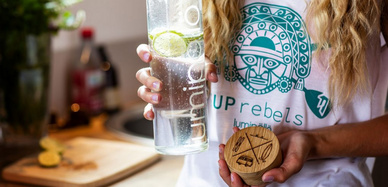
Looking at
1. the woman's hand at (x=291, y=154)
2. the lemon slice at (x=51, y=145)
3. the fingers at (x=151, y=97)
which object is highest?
the fingers at (x=151, y=97)

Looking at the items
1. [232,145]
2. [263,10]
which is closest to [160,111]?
[232,145]

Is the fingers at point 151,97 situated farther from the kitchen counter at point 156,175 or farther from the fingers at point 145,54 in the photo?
the kitchen counter at point 156,175

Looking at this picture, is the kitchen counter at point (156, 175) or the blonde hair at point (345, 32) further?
the kitchen counter at point (156, 175)

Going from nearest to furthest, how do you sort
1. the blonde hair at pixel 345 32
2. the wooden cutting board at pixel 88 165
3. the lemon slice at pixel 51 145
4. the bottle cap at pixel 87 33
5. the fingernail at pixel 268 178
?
the fingernail at pixel 268 178
the blonde hair at pixel 345 32
the wooden cutting board at pixel 88 165
the lemon slice at pixel 51 145
the bottle cap at pixel 87 33

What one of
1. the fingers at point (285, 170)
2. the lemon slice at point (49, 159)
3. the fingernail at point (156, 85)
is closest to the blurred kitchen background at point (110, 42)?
the lemon slice at point (49, 159)

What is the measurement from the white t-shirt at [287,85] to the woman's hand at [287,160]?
0.25 ft

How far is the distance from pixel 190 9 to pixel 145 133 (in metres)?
1.15

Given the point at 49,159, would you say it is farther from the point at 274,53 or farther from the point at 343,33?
the point at 343,33

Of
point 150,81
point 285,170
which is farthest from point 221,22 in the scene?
point 285,170

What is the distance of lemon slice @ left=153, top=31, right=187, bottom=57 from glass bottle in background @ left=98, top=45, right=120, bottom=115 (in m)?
1.23

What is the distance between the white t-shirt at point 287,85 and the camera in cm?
115

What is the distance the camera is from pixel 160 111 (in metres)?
1.06

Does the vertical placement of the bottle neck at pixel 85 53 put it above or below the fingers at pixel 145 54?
below

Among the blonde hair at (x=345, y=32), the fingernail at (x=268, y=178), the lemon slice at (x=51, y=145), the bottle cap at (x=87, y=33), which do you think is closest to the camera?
the fingernail at (x=268, y=178)
